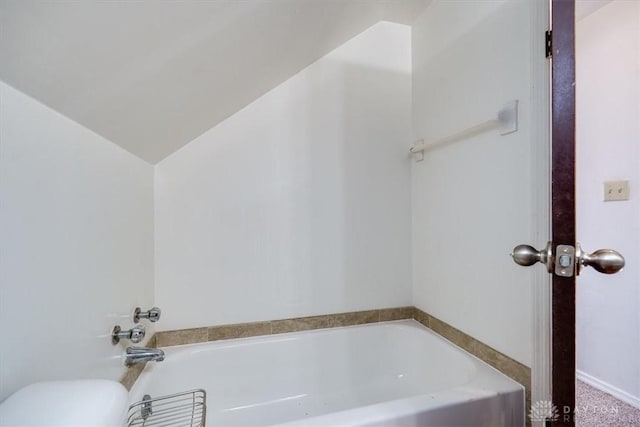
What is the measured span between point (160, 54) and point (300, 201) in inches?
40.0

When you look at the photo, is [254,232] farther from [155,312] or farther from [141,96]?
[141,96]

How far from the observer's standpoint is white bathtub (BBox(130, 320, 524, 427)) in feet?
4.52

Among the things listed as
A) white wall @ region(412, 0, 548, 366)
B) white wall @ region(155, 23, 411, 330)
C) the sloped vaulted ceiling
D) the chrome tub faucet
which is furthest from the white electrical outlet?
the chrome tub faucet

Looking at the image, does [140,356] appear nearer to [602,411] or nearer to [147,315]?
[147,315]

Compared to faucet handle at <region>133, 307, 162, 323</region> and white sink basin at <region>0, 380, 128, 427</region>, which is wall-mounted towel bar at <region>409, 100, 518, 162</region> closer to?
white sink basin at <region>0, 380, 128, 427</region>

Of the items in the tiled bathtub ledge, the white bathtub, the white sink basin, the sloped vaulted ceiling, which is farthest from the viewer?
the white bathtub

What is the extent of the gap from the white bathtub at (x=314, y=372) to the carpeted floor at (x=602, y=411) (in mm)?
665

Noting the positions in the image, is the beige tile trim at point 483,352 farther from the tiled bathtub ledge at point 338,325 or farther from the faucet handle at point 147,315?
the faucet handle at point 147,315

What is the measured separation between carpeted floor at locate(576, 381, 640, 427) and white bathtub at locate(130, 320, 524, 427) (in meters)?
0.66

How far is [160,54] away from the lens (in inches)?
33.2

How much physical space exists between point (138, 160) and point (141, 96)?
0.48 meters

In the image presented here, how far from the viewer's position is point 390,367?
5.65ft

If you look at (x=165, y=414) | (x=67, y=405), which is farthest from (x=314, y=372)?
(x=67, y=405)

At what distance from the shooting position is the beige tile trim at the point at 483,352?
42.2 inches
